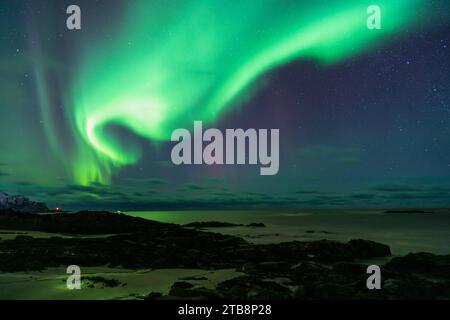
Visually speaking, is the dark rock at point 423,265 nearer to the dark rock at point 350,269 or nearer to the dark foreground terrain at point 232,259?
the dark foreground terrain at point 232,259

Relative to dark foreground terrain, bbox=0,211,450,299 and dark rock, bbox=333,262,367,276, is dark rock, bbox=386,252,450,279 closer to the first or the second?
dark foreground terrain, bbox=0,211,450,299

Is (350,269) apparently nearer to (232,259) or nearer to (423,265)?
(423,265)

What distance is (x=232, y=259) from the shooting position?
40.7 feet

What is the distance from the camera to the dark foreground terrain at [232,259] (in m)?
9.18

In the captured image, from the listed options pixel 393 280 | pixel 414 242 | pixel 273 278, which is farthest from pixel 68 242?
pixel 414 242

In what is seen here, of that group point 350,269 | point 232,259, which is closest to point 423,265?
point 350,269

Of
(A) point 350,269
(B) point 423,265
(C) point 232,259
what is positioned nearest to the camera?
(A) point 350,269

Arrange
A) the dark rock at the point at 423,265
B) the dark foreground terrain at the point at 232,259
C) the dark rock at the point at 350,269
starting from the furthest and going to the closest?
Answer: the dark rock at the point at 423,265, the dark rock at the point at 350,269, the dark foreground terrain at the point at 232,259

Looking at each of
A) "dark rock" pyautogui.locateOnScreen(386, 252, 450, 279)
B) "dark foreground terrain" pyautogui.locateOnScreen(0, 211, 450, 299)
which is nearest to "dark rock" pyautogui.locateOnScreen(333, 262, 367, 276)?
"dark foreground terrain" pyautogui.locateOnScreen(0, 211, 450, 299)

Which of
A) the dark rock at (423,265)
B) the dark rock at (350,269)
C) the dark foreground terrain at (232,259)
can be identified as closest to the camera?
the dark foreground terrain at (232,259)

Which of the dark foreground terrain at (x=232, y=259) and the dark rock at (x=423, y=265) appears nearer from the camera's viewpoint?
the dark foreground terrain at (x=232, y=259)

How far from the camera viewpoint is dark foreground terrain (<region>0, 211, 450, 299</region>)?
9180 mm

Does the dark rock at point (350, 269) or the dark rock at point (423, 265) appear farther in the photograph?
the dark rock at point (423, 265)

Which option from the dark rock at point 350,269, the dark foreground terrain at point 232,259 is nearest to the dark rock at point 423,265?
the dark foreground terrain at point 232,259
